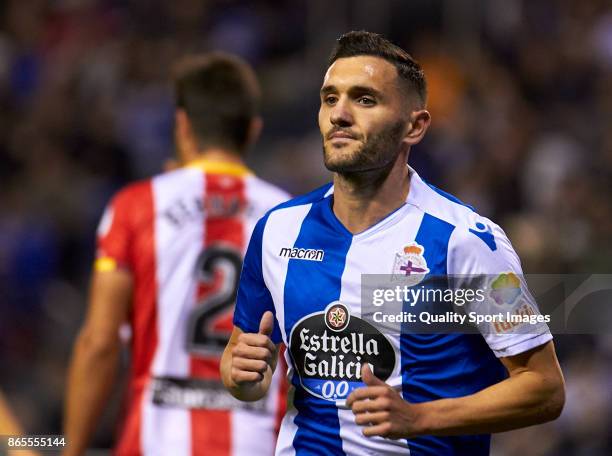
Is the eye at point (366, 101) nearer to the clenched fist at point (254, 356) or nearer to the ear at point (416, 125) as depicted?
the ear at point (416, 125)

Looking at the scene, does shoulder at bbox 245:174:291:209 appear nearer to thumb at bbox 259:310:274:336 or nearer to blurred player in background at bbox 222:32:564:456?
blurred player in background at bbox 222:32:564:456

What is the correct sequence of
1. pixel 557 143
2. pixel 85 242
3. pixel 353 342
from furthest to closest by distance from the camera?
pixel 85 242 → pixel 557 143 → pixel 353 342

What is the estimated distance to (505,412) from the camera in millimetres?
3131

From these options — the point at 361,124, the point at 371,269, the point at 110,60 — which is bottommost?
the point at 371,269

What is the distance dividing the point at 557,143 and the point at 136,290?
16.3 feet

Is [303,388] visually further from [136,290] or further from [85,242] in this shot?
[85,242]

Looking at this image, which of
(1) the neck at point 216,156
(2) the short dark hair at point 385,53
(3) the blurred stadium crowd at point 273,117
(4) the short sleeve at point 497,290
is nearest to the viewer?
(4) the short sleeve at point 497,290

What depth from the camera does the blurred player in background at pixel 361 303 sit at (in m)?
3.21

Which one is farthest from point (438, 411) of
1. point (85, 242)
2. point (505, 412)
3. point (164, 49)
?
point (164, 49)

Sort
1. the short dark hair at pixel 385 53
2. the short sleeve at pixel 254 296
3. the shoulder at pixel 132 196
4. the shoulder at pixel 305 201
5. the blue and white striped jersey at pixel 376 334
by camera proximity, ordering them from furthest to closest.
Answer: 1. the shoulder at pixel 132 196
2. the shoulder at pixel 305 201
3. the short sleeve at pixel 254 296
4. the short dark hair at pixel 385 53
5. the blue and white striped jersey at pixel 376 334

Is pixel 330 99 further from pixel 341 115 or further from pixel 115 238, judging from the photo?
pixel 115 238

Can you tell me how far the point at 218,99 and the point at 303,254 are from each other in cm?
171

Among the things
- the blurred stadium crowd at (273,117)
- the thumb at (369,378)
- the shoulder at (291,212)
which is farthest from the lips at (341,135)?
the blurred stadium crowd at (273,117)

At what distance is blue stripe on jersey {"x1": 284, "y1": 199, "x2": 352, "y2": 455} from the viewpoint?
3.39 meters
